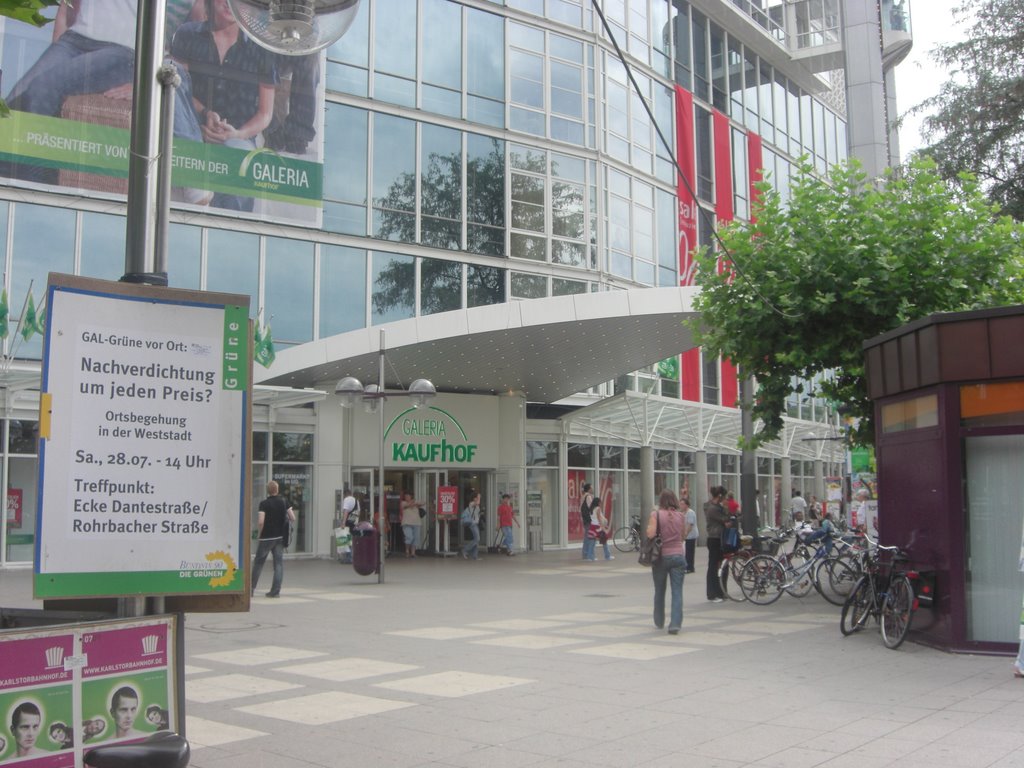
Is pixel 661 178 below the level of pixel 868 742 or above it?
above

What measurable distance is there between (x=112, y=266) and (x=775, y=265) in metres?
15.2

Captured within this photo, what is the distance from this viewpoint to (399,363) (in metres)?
22.8

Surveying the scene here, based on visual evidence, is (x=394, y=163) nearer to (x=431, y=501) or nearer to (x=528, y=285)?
(x=528, y=285)

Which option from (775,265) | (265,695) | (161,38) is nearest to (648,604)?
(775,265)

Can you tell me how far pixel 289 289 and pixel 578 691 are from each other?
62.2 feet

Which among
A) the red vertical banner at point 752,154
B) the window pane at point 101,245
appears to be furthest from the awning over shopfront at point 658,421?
the window pane at point 101,245

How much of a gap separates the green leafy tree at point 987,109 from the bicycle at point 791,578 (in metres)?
14.5

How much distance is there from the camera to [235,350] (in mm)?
4336

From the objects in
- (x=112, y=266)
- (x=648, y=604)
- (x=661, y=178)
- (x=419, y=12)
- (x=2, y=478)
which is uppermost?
(x=419, y=12)

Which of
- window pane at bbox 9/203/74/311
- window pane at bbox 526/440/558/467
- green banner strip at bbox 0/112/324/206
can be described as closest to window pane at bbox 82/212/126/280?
window pane at bbox 9/203/74/311

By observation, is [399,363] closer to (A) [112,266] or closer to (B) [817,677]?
(A) [112,266]

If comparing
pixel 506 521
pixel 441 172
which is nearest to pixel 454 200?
pixel 441 172

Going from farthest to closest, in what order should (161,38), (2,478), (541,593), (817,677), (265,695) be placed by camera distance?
1. (2,478)
2. (541,593)
3. (817,677)
4. (265,695)
5. (161,38)

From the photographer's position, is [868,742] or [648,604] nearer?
[868,742]
